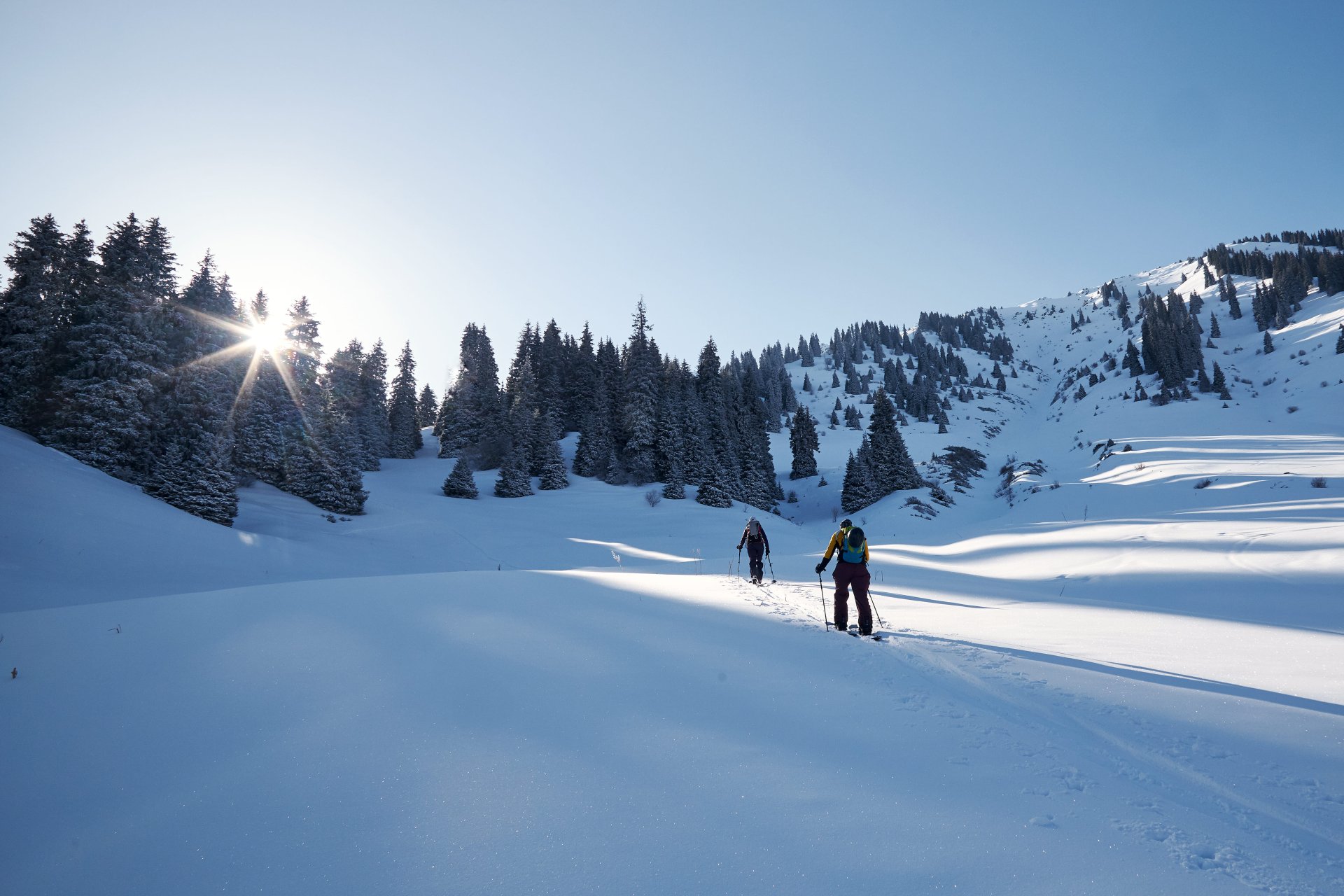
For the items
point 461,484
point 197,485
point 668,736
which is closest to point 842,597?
point 668,736

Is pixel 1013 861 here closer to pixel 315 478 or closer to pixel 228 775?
pixel 228 775

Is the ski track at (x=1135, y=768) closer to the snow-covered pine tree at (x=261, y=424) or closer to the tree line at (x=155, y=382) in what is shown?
the tree line at (x=155, y=382)

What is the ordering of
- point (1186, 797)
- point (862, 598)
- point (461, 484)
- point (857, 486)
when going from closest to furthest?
point (1186, 797)
point (862, 598)
point (461, 484)
point (857, 486)

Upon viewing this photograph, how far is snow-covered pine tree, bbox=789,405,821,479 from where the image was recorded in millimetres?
59469

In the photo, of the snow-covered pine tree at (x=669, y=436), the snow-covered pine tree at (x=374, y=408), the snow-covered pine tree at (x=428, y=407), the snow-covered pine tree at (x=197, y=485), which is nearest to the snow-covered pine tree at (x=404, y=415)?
the snow-covered pine tree at (x=374, y=408)

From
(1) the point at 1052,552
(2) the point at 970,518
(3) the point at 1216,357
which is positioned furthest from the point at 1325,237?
(1) the point at 1052,552

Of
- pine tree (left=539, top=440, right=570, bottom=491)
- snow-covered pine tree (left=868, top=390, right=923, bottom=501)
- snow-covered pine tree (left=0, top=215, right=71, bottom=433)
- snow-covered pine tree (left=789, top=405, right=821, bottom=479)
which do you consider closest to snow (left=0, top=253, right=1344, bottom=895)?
snow-covered pine tree (left=0, top=215, right=71, bottom=433)

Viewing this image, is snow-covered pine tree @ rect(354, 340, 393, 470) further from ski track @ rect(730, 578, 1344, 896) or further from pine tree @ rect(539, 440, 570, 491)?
ski track @ rect(730, 578, 1344, 896)

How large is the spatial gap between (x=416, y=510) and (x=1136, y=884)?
33969mm

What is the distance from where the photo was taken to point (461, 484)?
124ft

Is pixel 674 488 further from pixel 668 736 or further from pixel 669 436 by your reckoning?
pixel 668 736

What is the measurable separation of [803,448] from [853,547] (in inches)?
2084

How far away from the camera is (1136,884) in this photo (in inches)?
104

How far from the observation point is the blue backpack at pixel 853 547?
8523 millimetres
